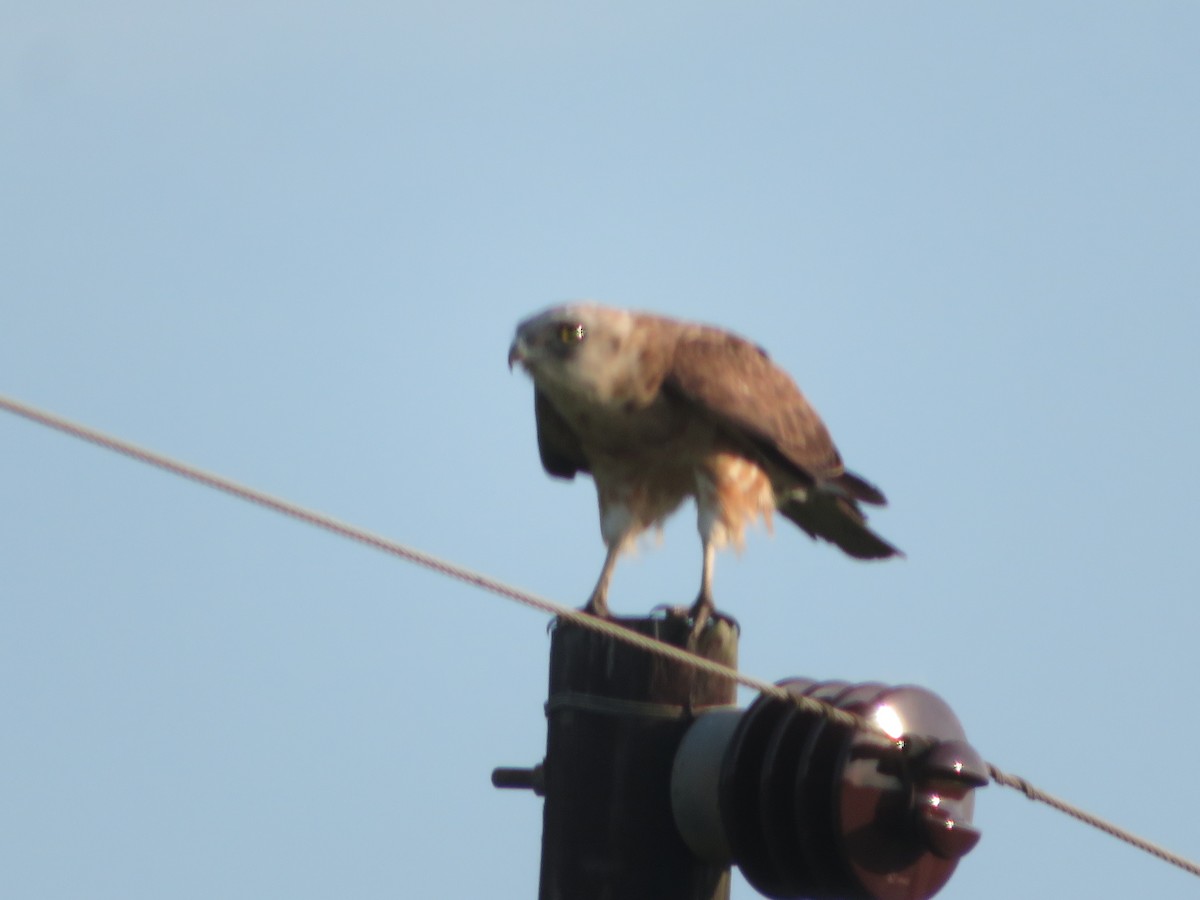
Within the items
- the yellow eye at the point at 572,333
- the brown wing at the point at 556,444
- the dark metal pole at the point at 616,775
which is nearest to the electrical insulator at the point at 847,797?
the dark metal pole at the point at 616,775

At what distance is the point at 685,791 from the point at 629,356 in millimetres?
3502

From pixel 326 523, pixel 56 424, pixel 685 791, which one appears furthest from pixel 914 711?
pixel 56 424

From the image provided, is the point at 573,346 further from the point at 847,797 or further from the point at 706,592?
the point at 847,797

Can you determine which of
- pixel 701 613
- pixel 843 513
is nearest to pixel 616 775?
pixel 701 613

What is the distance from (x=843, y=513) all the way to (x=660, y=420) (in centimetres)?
127

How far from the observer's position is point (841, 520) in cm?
891

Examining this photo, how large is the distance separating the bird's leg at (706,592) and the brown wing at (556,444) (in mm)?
984

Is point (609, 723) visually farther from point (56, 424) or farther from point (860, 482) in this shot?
point (860, 482)

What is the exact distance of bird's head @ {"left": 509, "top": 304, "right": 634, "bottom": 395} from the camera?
7.96m

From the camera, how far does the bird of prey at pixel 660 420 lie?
7973mm

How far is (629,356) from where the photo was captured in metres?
8.01

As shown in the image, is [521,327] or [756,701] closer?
[756,701]

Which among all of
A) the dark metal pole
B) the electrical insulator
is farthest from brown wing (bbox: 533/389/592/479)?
the electrical insulator

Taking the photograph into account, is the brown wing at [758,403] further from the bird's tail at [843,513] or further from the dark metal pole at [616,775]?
the dark metal pole at [616,775]
